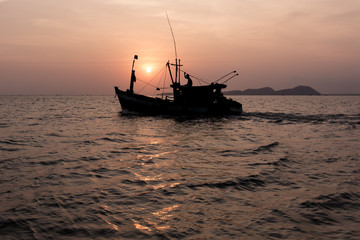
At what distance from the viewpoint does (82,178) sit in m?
9.70

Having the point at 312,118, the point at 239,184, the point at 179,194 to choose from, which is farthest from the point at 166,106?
the point at 179,194

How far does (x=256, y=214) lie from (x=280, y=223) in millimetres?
614

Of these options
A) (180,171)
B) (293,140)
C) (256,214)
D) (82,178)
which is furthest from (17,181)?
(293,140)

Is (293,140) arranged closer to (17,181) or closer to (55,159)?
(55,159)

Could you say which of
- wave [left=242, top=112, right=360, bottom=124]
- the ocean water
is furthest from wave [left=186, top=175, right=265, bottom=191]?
wave [left=242, top=112, right=360, bottom=124]

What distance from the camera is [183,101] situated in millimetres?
40125

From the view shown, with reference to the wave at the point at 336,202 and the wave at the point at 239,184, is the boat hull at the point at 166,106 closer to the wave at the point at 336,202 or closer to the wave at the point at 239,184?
the wave at the point at 239,184

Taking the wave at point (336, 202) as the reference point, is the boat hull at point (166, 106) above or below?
above

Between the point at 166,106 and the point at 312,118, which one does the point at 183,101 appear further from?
the point at 312,118

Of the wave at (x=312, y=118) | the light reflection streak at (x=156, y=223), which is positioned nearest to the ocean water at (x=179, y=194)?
the light reflection streak at (x=156, y=223)

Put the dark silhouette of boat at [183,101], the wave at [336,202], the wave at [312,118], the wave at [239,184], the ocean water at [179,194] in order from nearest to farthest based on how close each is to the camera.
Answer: the ocean water at [179,194] < the wave at [336,202] < the wave at [239,184] < the wave at [312,118] < the dark silhouette of boat at [183,101]

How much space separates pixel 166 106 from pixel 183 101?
2563 millimetres

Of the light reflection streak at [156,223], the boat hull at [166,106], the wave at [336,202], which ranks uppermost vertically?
the boat hull at [166,106]

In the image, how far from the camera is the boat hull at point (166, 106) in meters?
40.1
